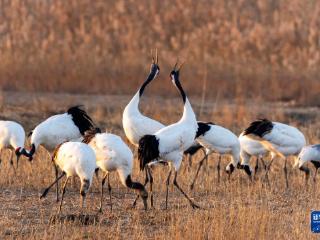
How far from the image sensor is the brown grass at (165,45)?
19859 millimetres

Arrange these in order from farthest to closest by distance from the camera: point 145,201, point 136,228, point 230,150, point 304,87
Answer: point 304,87, point 230,150, point 145,201, point 136,228

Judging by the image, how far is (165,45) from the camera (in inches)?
928

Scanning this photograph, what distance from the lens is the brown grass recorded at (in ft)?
65.2

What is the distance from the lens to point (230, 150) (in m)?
11.2

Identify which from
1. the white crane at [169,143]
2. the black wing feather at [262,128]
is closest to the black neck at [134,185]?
the white crane at [169,143]

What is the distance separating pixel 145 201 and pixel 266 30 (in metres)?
15.2

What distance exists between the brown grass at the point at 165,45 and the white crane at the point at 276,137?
25.6ft

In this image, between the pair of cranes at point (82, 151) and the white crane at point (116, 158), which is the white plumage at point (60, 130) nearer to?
the pair of cranes at point (82, 151)

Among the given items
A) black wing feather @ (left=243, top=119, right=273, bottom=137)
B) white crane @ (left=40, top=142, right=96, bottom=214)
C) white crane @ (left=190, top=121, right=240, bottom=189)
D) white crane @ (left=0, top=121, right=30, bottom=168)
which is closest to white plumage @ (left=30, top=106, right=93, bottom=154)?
white crane @ (left=0, top=121, right=30, bottom=168)

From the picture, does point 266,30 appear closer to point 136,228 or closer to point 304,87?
point 304,87

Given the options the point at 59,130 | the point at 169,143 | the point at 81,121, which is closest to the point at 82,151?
the point at 169,143

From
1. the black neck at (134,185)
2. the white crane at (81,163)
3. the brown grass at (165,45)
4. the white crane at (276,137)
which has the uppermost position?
the brown grass at (165,45)

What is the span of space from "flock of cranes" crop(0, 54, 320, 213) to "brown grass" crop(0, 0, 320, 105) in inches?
308

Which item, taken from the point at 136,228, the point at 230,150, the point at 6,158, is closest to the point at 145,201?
the point at 136,228
